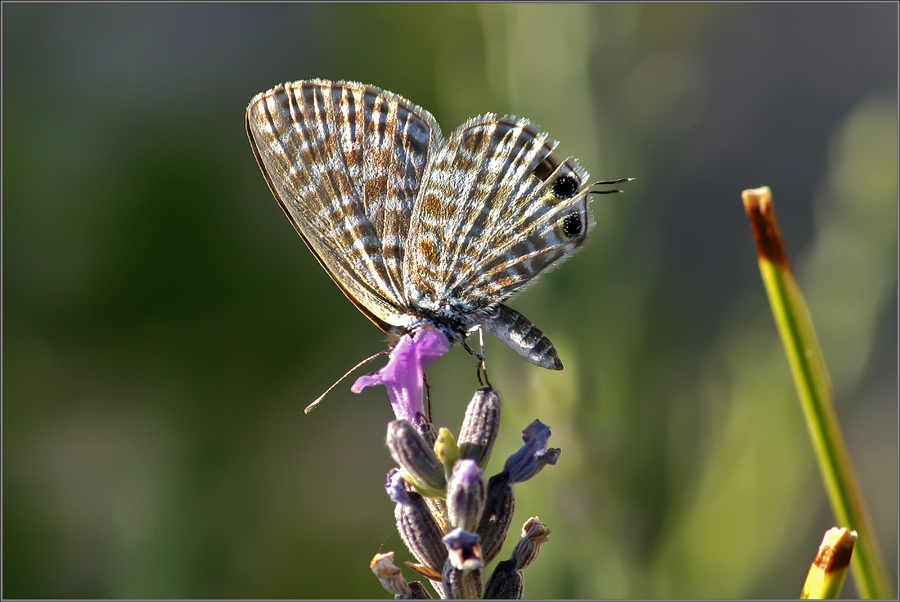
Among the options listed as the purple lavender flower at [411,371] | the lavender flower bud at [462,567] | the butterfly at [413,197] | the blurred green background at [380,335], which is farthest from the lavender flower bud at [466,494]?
the blurred green background at [380,335]

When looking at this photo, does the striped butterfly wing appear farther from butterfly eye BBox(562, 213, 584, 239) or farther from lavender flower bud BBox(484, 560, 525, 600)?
lavender flower bud BBox(484, 560, 525, 600)

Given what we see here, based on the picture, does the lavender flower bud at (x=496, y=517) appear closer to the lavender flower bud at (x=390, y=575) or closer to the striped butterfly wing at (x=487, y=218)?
the lavender flower bud at (x=390, y=575)

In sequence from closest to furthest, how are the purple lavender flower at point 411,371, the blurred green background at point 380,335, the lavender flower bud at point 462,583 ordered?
the lavender flower bud at point 462,583 → the purple lavender flower at point 411,371 → the blurred green background at point 380,335

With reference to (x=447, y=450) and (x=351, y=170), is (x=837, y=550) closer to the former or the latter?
(x=447, y=450)

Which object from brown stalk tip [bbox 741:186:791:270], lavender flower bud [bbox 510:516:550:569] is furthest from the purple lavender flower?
brown stalk tip [bbox 741:186:791:270]

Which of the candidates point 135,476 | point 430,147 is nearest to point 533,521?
point 430,147

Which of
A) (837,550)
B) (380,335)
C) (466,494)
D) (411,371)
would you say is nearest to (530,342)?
(411,371)
